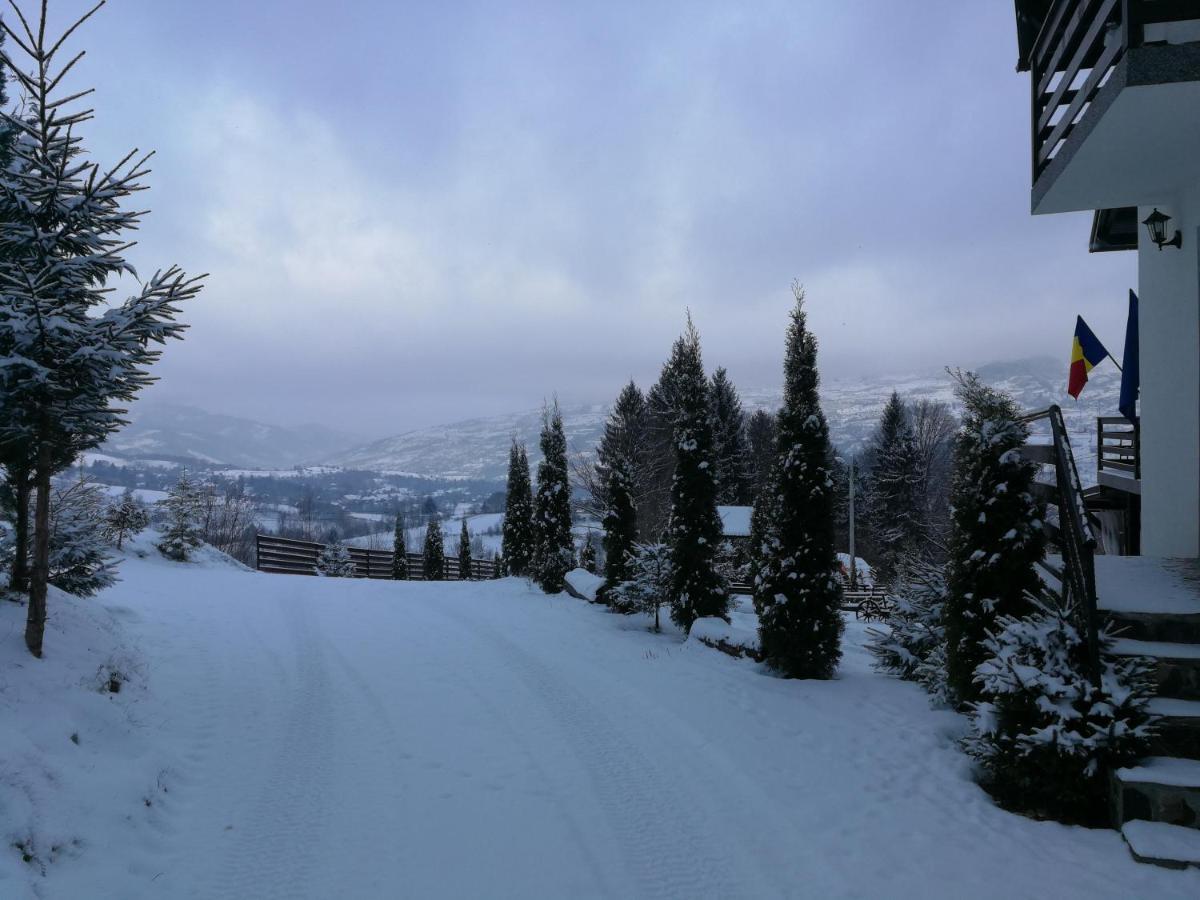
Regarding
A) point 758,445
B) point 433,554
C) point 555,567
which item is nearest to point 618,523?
point 555,567

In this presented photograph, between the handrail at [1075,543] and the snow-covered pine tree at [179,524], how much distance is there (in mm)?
25330

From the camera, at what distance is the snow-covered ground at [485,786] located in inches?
142

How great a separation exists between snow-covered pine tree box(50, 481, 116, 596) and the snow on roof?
26.2 m

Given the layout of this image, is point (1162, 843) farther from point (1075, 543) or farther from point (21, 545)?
point (21, 545)

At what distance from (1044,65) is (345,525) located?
134466mm

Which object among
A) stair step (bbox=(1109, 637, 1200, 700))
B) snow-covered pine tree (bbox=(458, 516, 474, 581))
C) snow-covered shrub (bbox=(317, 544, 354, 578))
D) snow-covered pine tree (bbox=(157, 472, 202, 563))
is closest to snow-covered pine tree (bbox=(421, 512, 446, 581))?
snow-covered pine tree (bbox=(458, 516, 474, 581))

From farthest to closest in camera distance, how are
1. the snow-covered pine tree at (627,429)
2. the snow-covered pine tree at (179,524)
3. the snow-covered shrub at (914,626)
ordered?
the snow-covered pine tree at (627,429) → the snow-covered pine tree at (179,524) → the snow-covered shrub at (914,626)

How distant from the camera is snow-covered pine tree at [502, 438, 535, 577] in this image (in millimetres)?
23625

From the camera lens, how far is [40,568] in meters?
5.49

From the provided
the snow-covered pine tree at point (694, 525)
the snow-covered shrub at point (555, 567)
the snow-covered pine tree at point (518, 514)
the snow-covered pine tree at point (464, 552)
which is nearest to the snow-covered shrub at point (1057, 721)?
the snow-covered pine tree at point (694, 525)

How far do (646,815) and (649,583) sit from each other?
7.73 meters

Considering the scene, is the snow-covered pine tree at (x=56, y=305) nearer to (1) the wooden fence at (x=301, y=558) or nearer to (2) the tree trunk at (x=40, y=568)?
(2) the tree trunk at (x=40, y=568)

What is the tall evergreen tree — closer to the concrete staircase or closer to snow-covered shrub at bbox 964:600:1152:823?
snow-covered shrub at bbox 964:600:1152:823

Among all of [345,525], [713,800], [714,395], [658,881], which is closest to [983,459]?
[713,800]
